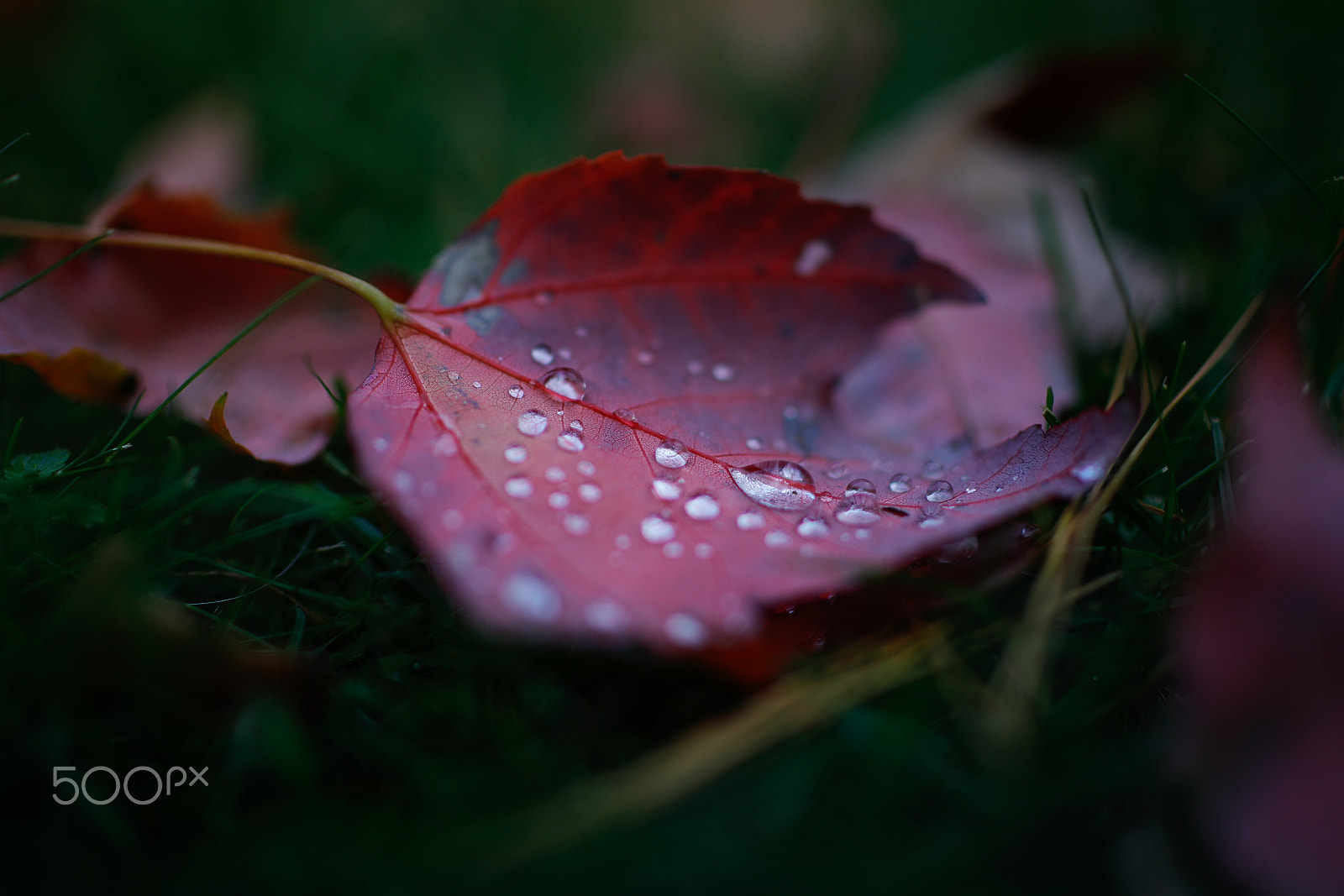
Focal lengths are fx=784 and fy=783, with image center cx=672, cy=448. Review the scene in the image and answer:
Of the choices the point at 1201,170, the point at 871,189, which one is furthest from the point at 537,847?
the point at 1201,170

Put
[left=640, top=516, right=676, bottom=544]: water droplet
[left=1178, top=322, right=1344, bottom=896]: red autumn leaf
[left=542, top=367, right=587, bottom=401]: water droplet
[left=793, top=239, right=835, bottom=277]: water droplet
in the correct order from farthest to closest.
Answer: [left=793, top=239, right=835, bottom=277]: water droplet
[left=542, top=367, right=587, bottom=401]: water droplet
[left=640, top=516, right=676, bottom=544]: water droplet
[left=1178, top=322, right=1344, bottom=896]: red autumn leaf

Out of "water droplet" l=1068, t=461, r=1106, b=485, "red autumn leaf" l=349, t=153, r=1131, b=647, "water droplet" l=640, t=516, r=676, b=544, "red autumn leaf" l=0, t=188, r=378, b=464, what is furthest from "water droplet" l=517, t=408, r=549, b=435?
"water droplet" l=1068, t=461, r=1106, b=485

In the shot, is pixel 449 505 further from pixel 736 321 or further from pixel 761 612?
pixel 736 321

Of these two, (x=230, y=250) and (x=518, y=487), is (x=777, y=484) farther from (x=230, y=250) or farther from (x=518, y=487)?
(x=230, y=250)

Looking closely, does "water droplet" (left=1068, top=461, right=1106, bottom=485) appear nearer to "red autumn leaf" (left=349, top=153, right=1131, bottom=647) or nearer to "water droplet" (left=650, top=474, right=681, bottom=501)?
"red autumn leaf" (left=349, top=153, right=1131, bottom=647)

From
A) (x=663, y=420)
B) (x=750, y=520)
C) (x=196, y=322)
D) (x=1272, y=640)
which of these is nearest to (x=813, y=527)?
(x=750, y=520)

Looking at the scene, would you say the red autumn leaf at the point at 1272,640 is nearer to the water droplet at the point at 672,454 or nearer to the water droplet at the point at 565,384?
the water droplet at the point at 672,454
